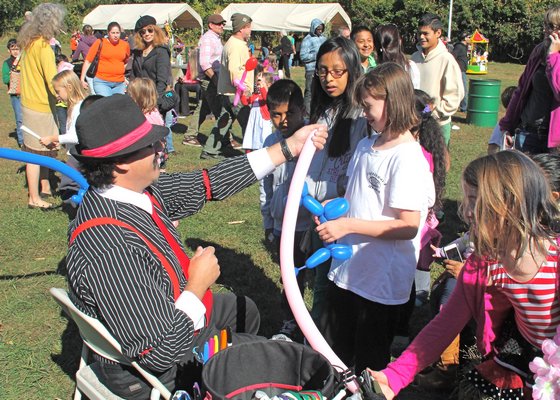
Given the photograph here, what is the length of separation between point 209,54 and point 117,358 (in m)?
7.63

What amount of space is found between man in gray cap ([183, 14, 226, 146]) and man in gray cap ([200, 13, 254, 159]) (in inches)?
8.7

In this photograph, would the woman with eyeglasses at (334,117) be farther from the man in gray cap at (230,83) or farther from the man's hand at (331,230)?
the man in gray cap at (230,83)

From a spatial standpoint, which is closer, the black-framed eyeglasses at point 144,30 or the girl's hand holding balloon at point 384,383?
the girl's hand holding balloon at point 384,383

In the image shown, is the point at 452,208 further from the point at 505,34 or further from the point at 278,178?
the point at 505,34

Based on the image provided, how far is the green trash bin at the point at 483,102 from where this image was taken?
1103 centimetres

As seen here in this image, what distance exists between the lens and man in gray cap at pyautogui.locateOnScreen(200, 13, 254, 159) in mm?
8461

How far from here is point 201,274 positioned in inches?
96.7

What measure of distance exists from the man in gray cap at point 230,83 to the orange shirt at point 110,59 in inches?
57.1

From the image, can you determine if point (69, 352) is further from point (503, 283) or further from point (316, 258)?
point (503, 283)

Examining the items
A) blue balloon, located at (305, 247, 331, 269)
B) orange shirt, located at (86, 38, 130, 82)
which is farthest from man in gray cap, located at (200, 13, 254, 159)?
blue balloon, located at (305, 247, 331, 269)

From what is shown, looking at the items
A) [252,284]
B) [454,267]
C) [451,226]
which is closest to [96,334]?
[454,267]

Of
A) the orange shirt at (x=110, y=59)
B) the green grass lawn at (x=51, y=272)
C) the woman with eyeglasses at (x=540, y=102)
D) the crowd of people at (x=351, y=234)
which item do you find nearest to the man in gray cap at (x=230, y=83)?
the green grass lawn at (x=51, y=272)

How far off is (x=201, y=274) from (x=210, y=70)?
7.29 m

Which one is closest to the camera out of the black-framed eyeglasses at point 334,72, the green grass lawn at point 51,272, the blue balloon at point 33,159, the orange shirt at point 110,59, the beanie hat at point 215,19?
the blue balloon at point 33,159
